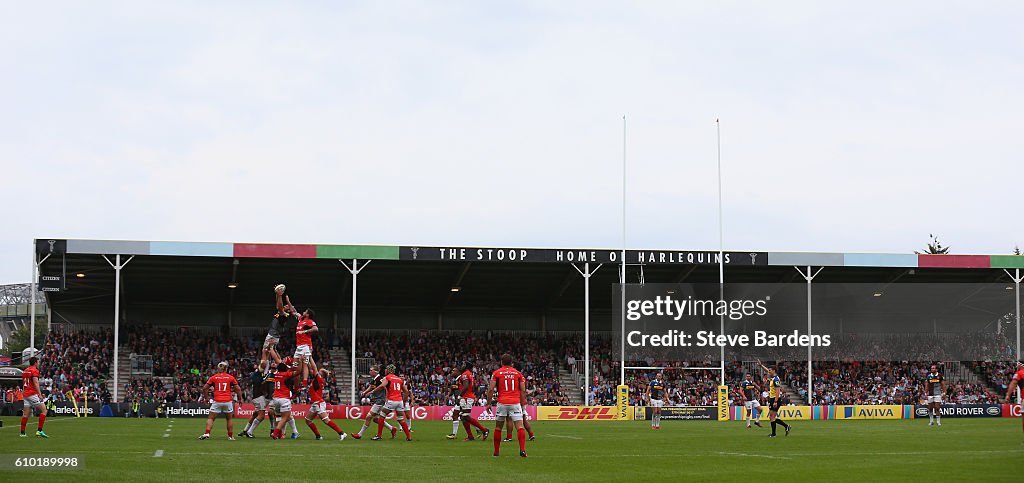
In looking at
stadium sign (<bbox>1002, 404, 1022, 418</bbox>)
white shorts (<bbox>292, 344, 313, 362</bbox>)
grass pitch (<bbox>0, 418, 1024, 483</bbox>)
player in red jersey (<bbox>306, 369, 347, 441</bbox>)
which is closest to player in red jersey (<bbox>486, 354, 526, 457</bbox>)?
grass pitch (<bbox>0, 418, 1024, 483</bbox>)

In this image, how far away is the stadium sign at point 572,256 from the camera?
4653 cm

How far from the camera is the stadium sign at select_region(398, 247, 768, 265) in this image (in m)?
46.5

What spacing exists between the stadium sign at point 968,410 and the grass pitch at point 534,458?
72.7 feet

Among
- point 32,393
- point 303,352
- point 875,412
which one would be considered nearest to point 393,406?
point 303,352

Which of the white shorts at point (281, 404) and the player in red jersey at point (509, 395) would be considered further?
the white shorts at point (281, 404)

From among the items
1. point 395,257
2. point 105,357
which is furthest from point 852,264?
point 105,357

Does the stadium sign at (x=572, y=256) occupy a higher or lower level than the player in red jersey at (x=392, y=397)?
higher

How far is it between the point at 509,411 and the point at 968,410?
3627 cm

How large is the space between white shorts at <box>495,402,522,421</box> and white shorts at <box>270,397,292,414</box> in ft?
20.3

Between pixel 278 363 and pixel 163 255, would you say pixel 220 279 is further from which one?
pixel 278 363

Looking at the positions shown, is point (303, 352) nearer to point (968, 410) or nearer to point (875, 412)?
point (875, 412)

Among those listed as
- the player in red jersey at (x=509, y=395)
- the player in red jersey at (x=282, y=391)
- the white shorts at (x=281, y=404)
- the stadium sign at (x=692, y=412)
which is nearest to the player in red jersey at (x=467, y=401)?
the player in red jersey at (x=282, y=391)

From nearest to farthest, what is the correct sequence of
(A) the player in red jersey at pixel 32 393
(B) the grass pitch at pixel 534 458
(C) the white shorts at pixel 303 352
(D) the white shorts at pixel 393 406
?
(B) the grass pitch at pixel 534 458, (C) the white shorts at pixel 303 352, (A) the player in red jersey at pixel 32 393, (D) the white shorts at pixel 393 406

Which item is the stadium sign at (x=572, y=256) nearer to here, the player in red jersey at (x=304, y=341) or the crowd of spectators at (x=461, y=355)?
the crowd of spectators at (x=461, y=355)
